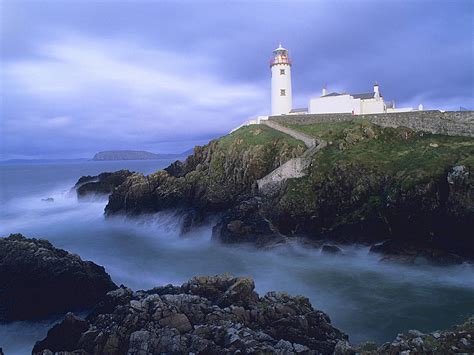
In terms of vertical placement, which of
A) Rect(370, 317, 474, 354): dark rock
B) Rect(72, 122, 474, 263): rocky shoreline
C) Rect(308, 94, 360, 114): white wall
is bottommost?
Rect(370, 317, 474, 354): dark rock

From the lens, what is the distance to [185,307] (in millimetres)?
14312

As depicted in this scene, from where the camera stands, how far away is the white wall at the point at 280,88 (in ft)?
150

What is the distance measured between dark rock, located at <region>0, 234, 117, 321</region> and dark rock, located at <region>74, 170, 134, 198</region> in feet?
97.0

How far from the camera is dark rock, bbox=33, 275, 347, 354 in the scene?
12289 millimetres

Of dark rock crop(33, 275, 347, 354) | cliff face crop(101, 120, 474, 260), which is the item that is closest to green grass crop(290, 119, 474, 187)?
cliff face crop(101, 120, 474, 260)

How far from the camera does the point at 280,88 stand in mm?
46062

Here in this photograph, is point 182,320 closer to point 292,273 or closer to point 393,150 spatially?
point 292,273

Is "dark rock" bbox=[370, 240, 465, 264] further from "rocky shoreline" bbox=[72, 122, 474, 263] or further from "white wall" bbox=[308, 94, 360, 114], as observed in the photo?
"white wall" bbox=[308, 94, 360, 114]

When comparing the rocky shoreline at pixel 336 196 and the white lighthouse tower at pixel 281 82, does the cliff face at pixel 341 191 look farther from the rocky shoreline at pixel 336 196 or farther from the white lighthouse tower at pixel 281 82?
the white lighthouse tower at pixel 281 82

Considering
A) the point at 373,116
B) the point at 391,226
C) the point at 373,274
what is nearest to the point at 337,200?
the point at 391,226

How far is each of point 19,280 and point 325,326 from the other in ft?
45.7

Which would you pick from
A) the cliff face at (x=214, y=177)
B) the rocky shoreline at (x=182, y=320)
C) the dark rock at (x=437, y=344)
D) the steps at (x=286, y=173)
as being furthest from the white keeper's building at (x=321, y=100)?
the dark rock at (x=437, y=344)

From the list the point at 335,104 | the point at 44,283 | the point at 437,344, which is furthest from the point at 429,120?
the point at 44,283

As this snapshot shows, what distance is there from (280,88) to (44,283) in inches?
1343
